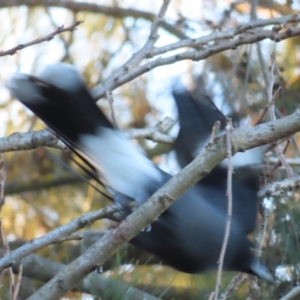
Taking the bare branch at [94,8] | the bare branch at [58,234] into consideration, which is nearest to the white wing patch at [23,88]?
the bare branch at [58,234]

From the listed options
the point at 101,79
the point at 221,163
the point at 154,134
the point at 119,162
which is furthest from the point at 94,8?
the point at 119,162

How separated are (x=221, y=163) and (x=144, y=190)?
9.8 inches

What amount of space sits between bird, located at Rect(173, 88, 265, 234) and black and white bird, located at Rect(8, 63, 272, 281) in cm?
7

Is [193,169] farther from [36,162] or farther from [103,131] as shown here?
[36,162]

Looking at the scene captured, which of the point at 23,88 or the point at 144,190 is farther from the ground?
the point at 23,88

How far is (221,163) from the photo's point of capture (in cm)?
141

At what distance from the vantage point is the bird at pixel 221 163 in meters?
1.39

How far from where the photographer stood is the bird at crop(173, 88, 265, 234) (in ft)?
4.56

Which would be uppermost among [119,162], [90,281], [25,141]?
[25,141]

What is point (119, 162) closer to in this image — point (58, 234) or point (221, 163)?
point (58, 234)

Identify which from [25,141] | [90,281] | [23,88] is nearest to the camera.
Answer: [23,88]

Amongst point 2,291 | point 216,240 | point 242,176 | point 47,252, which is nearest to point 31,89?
point 216,240

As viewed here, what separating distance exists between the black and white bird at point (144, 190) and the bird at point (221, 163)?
70 mm

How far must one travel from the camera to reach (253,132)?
95 centimetres
